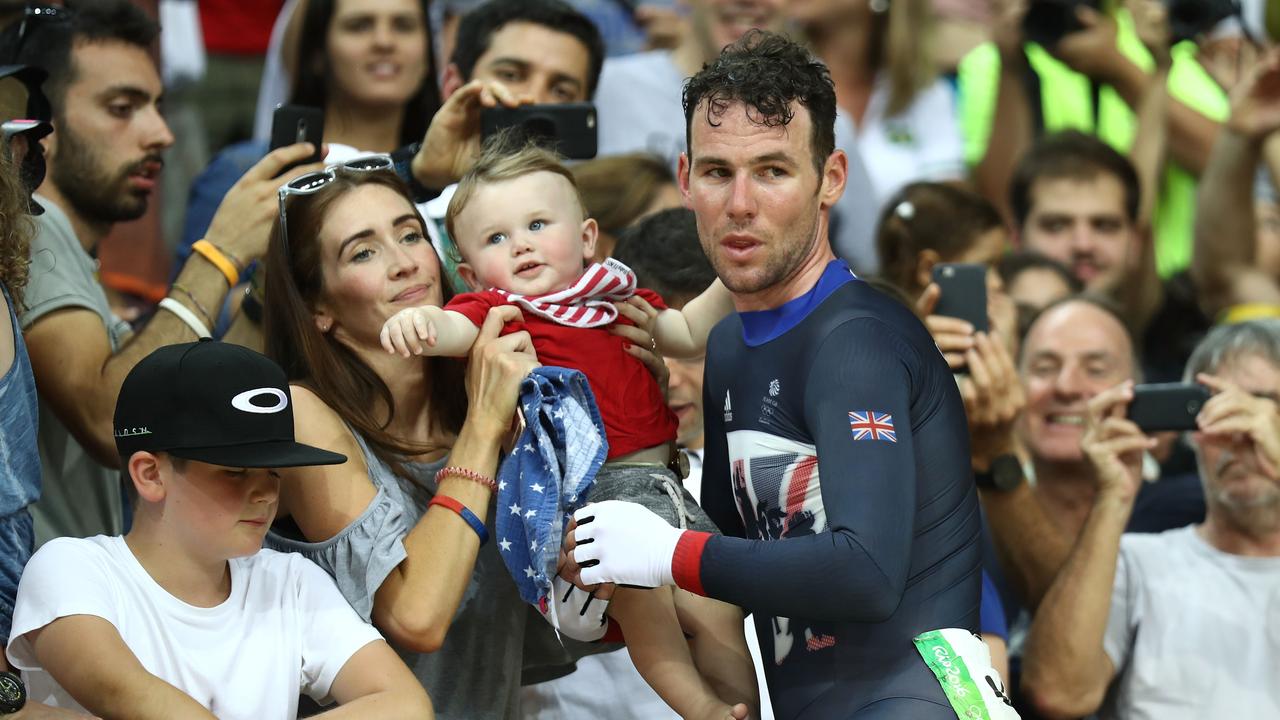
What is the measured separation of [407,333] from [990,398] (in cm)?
210

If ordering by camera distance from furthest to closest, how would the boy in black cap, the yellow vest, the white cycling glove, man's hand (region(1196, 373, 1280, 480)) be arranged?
1. the yellow vest
2. man's hand (region(1196, 373, 1280, 480))
3. the white cycling glove
4. the boy in black cap

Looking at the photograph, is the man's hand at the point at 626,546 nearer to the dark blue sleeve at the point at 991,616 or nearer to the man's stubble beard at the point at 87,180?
the dark blue sleeve at the point at 991,616

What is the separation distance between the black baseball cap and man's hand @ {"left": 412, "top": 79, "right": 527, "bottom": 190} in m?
1.36

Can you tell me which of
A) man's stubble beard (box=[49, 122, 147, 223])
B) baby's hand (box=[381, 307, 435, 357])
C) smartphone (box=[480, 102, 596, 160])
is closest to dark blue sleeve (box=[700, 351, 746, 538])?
baby's hand (box=[381, 307, 435, 357])

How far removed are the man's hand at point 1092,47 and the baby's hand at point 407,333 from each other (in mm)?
4345

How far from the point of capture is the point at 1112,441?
4.86 m

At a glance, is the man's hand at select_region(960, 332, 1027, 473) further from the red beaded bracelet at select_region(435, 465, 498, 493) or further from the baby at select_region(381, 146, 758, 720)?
the red beaded bracelet at select_region(435, 465, 498, 493)

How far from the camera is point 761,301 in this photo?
137 inches

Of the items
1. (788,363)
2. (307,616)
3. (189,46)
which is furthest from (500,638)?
(189,46)

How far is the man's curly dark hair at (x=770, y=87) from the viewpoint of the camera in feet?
10.9

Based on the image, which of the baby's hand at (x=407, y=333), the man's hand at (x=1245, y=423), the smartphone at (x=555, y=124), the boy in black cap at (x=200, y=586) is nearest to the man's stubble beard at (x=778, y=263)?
the baby's hand at (x=407, y=333)

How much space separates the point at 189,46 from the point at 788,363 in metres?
4.58

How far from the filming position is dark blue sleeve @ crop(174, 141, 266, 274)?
5398 millimetres

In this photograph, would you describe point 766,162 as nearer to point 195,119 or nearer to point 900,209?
point 900,209
